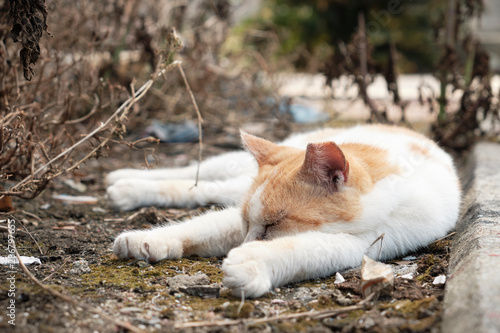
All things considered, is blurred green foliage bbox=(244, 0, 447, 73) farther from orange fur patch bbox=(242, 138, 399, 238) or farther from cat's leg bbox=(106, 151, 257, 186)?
orange fur patch bbox=(242, 138, 399, 238)

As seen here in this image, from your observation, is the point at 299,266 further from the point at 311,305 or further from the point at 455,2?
the point at 455,2

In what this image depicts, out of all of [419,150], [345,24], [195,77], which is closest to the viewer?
[419,150]

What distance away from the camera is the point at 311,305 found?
69.9 inches

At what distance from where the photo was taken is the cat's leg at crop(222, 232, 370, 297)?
174 centimetres

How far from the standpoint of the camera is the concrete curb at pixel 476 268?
1.34 metres

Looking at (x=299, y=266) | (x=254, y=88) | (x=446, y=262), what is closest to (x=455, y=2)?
(x=254, y=88)

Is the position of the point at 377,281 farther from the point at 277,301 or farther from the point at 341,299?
the point at 277,301

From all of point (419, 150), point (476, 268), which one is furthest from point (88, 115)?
point (476, 268)

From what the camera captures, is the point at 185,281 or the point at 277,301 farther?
the point at 185,281

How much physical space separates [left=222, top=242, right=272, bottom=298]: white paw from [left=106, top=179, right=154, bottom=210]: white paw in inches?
55.7

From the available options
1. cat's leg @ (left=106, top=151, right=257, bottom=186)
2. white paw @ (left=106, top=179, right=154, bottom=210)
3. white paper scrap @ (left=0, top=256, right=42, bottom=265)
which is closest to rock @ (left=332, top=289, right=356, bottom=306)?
white paper scrap @ (left=0, top=256, right=42, bottom=265)

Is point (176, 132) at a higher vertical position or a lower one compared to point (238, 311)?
higher

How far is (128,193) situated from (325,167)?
1.54 meters

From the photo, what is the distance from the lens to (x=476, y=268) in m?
1.65
